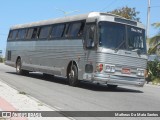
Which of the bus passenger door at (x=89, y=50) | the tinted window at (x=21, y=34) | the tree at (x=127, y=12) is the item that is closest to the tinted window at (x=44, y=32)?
the tinted window at (x=21, y=34)

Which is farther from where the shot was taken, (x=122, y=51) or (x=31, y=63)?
(x=31, y=63)

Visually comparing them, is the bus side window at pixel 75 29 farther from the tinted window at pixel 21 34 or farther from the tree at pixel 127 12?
the tree at pixel 127 12

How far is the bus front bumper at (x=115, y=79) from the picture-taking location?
18.2 meters

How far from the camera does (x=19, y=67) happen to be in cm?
2839

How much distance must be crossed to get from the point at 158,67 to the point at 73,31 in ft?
41.5

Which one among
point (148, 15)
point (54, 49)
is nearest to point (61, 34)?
point (54, 49)

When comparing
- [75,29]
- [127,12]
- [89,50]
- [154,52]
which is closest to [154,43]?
[154,52]

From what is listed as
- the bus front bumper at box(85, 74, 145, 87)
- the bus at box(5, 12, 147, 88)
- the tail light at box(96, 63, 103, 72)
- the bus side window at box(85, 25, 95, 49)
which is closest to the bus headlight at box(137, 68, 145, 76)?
the bus at box(5, 12, 147, 88)

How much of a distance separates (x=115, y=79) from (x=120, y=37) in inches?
69.8

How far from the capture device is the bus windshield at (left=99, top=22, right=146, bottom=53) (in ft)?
60.1

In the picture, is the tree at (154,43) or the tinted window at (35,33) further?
the tree at (154,43)

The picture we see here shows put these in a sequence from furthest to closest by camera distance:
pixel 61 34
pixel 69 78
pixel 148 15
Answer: pixel 148 15
pixel 61 34
pixel 69 78

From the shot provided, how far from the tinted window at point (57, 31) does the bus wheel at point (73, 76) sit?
256 centimetres

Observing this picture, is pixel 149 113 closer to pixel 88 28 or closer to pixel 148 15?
pixel 88 28
